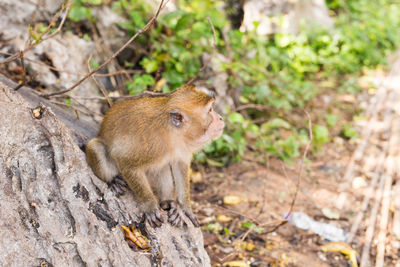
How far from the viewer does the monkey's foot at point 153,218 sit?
293cm

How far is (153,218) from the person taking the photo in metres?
2.93

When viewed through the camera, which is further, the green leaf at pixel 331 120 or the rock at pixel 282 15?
the rock at pixel 282 15

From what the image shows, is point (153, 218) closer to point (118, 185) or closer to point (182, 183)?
point (118, 185)

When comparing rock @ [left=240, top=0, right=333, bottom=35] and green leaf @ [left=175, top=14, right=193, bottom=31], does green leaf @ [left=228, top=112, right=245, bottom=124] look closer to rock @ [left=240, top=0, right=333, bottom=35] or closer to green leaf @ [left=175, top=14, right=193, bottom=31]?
green leaf @ [left=175, top=14, right=193, bottom=31]

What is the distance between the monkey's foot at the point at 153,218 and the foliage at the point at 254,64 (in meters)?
1.88

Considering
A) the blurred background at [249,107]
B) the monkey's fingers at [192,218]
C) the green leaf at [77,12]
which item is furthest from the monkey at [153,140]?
the green leaf at [77,12]

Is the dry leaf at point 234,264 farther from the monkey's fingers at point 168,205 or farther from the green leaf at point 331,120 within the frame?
the green leaf at point 331,120

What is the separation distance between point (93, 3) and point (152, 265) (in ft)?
11.5

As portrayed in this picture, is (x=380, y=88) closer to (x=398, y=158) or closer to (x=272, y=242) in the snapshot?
(x=398, y=158)

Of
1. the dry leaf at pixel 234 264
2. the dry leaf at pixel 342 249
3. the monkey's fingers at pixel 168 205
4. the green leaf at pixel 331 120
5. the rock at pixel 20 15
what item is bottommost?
the green leaf at pixel 331 120

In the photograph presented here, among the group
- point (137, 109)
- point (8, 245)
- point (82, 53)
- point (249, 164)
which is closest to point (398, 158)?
point (249, 164)

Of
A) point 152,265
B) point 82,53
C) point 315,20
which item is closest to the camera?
point 152,265

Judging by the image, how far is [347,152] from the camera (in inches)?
230

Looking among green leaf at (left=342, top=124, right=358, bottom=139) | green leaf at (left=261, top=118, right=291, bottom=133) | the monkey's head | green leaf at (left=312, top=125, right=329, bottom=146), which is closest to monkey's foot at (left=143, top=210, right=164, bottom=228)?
the monkey's head
